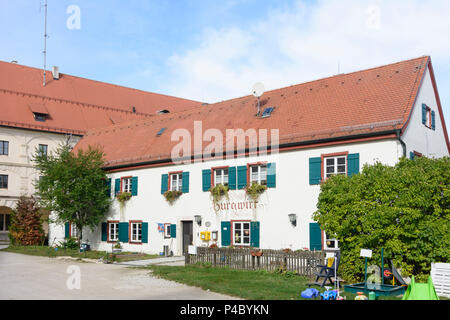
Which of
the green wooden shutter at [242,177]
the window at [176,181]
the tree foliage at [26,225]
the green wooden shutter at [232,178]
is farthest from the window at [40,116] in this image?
the green wooden shutter at [242,177]

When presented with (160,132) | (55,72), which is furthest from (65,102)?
(160,132)

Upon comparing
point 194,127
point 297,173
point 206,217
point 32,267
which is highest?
point 194,127

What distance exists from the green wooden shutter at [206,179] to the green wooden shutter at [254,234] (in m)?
3.12

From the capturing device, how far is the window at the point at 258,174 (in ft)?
68.9

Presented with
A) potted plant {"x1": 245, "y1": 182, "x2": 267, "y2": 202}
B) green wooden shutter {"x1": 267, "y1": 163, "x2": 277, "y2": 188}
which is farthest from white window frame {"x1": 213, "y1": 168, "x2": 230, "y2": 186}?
green wooden shutter {"x1": 267, "y1": 163, "x2": 277, "y2": 188}

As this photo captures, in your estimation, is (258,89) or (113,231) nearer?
(258,89)

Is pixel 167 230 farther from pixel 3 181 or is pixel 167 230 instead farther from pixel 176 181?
pixel 3 181

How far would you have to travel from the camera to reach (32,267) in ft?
62.1

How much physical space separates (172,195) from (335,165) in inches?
353

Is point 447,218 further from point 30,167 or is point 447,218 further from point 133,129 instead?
point 30,167

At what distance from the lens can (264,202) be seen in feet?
68.1

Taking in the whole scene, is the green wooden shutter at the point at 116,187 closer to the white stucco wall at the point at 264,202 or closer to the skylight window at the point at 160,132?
the white stucco wall at the point at 264,202
